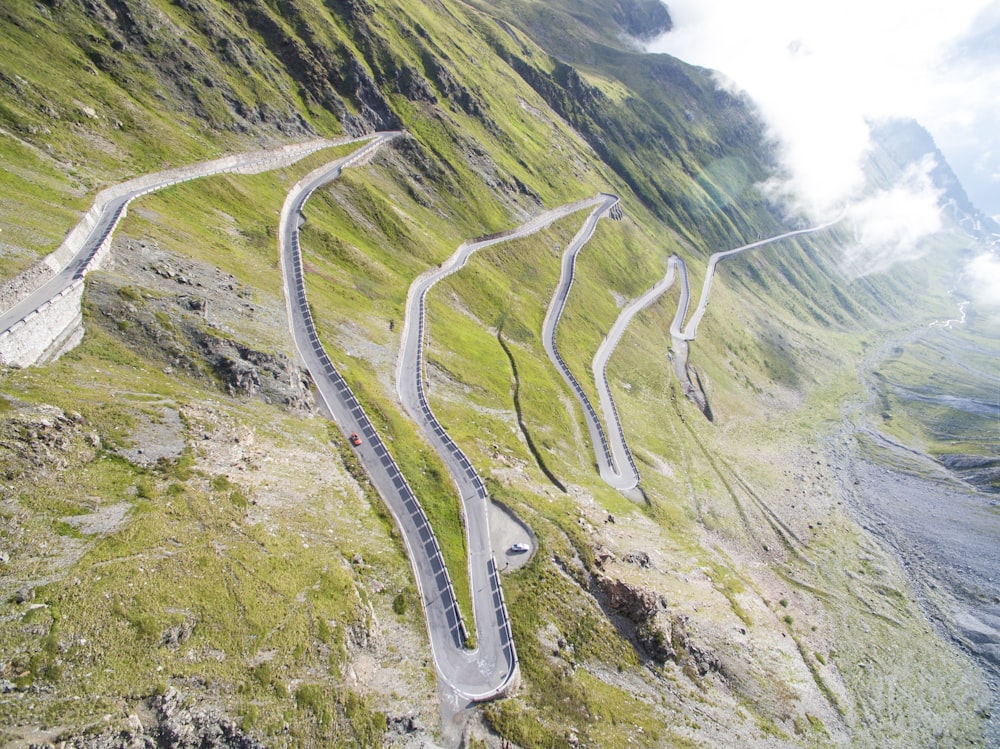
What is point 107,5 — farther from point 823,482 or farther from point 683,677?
point 823,482

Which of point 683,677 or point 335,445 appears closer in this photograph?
point 683,677

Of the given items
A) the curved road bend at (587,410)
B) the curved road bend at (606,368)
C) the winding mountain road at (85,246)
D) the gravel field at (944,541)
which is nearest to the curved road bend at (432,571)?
the winding mountain road at (85,246)

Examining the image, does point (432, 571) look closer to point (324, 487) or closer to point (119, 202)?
point (324, 487)

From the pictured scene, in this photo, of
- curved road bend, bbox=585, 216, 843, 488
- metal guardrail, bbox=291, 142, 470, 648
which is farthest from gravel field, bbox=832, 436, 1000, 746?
metal guardrail, bbox=291, 142, 470, 648

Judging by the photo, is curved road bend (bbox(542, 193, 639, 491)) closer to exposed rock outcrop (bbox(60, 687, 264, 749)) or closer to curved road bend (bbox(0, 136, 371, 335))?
exposed rock outcrop (bbox(60, 687, 264, 749))

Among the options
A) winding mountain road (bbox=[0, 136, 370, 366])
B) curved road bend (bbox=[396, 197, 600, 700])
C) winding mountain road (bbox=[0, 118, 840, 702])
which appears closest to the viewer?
curved road bend (bbox=[396, 197, 600, 700])

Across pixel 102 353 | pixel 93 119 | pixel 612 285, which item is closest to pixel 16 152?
pixel 93 119
